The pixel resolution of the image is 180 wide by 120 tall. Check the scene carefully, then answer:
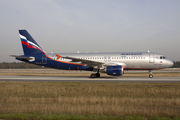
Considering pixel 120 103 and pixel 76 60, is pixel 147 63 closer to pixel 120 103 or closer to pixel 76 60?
pixel 76 60

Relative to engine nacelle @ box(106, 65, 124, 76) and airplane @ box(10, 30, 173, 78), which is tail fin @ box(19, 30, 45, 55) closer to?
airplane @ box(10, 30, 173, 78)

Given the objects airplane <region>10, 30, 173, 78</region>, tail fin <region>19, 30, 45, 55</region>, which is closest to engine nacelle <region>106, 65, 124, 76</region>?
airplane <region>10, 30, 173, 78</region>

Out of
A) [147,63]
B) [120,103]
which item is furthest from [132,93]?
[147,63]

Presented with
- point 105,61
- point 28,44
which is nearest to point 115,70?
point 105,61

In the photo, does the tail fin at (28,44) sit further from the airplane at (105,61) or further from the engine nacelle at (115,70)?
the engine nacelle at (115,70)

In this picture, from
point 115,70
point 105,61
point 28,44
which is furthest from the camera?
point 28,44

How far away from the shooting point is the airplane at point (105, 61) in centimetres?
2705

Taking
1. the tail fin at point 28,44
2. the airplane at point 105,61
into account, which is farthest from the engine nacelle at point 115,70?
the tail fin at point 28,44

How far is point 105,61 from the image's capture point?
93.9 ft

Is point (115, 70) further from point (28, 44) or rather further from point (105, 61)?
point (28, 44)

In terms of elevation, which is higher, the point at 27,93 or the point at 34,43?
the point at 34,43

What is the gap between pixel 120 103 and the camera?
1048 cm

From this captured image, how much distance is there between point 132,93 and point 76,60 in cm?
1496

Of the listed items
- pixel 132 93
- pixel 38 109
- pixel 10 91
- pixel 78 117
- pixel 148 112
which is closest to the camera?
pixel 78 117
